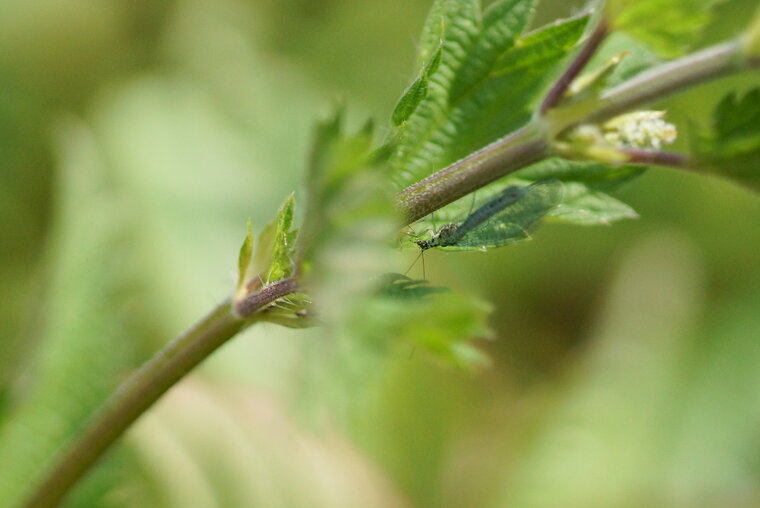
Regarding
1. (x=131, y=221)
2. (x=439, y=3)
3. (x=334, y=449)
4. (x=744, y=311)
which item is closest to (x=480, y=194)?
(x=439, y=3)

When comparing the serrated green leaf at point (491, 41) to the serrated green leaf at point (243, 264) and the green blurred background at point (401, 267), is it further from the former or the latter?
the green blurred background at point (401, 267)

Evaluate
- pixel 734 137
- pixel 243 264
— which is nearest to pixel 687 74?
pixel 734 137

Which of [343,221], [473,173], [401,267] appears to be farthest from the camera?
[401,267]

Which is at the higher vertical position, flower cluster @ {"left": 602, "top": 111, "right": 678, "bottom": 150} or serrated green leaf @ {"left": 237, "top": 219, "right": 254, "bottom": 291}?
flower cluster @ {"left": 602, "top": 111, "right": 678, "bottom": 150}

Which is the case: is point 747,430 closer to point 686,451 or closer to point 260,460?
point 686,451

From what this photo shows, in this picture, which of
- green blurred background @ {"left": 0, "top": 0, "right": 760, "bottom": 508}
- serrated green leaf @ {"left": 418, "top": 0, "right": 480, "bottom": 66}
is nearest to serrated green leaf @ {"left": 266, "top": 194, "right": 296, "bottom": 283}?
serrated green leaf @ {"left": 418, "top": 0, "right": 480, "bottom": 66}

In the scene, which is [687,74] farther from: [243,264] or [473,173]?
[243,264]

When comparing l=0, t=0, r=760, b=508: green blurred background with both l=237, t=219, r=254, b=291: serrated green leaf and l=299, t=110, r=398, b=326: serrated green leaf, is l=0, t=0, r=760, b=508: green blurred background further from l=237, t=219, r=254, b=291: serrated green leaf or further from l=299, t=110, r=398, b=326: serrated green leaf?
l=299, t=110, r=398, b=326: serrated green leaf
